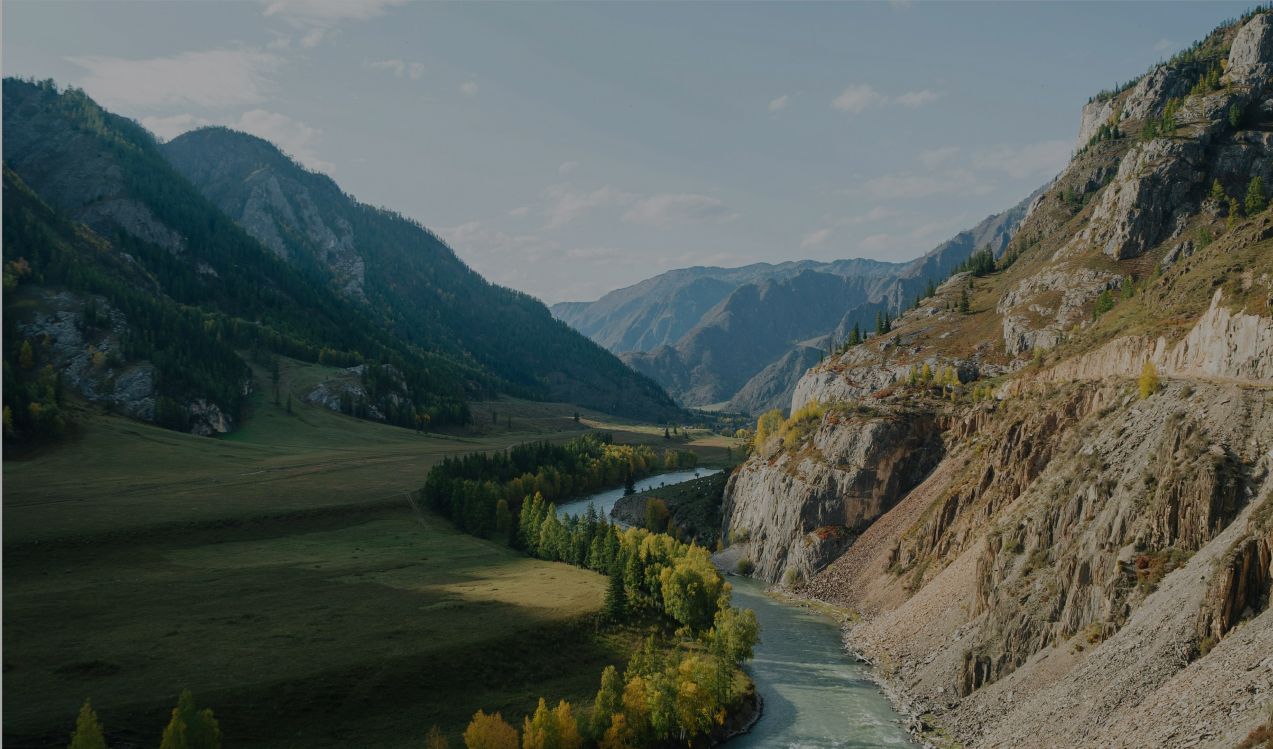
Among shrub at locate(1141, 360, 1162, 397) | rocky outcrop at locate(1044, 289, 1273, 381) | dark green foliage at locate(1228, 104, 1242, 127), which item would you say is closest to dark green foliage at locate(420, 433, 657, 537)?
shrub at locate(1141, 360, 1162, 397)

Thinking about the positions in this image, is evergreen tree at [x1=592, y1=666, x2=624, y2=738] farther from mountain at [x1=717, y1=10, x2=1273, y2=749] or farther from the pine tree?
the pine tree

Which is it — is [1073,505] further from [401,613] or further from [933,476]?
[401,613]

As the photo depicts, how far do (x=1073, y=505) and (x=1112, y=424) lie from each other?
11942 mm

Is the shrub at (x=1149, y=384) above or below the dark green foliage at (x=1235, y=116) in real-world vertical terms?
below

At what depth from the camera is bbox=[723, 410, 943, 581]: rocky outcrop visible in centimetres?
11288

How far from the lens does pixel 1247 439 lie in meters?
54.5

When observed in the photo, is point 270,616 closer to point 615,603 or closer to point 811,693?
point 615,603

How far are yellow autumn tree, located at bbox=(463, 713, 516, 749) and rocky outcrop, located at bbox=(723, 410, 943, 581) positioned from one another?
226 feet

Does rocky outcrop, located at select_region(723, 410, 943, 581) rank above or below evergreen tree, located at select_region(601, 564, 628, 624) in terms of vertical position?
above

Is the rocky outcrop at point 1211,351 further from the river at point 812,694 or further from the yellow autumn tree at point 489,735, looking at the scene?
the yellow autumn tree at point 489,735

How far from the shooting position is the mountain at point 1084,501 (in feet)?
149

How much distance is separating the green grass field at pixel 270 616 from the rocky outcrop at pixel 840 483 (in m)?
36.1

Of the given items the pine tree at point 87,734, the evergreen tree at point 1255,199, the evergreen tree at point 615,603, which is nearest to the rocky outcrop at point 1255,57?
the evergreen tree at point 1255,199

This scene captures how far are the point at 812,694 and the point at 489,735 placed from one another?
34.8 meters
